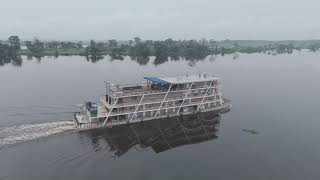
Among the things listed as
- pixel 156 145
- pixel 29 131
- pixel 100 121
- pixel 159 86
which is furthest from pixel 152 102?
pixel 29 131

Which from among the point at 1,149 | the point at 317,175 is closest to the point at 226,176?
the point at 317,175

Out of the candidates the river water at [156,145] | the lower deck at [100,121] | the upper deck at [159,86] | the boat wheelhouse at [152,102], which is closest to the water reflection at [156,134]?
the river water at [156,145]

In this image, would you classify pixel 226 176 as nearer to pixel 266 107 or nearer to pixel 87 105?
pixel 87 105

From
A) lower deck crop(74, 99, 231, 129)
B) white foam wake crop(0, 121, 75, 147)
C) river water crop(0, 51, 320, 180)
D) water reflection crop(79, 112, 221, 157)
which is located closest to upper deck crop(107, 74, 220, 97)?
lower deck crop(74, 99, 231, 129)

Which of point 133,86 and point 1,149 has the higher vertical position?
point 133,86

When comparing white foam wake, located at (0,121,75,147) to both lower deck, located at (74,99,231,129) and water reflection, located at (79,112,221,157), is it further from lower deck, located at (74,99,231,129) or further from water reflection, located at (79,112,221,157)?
→ water reflection, located at (79,112,221,157)

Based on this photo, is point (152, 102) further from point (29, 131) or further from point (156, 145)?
point (29, 131)
